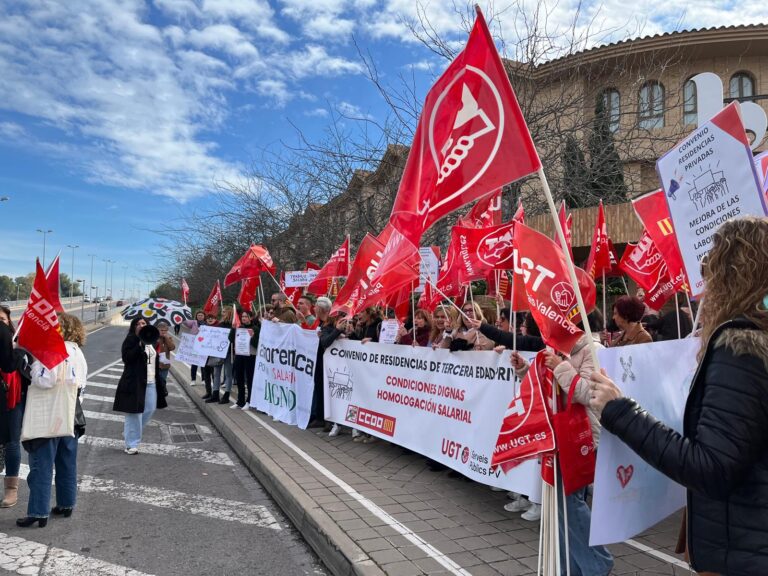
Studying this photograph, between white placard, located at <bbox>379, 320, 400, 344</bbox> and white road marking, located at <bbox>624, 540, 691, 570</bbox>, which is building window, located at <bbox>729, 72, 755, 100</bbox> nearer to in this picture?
white placard, located at <bbox>379, 320, 400, 344</bbox>

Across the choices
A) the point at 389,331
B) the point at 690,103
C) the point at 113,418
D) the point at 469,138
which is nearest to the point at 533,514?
the point at 469,138

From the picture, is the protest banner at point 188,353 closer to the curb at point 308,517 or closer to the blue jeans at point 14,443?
the curb at point 308,517

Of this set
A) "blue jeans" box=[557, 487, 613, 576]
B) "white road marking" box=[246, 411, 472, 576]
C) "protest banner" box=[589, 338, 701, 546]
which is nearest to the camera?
"protest banner" box=[589, 338, 701, 546]

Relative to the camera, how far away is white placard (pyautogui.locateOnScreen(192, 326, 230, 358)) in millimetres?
11445

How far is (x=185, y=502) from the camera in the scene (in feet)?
19.3

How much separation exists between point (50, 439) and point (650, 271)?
21.4 ft

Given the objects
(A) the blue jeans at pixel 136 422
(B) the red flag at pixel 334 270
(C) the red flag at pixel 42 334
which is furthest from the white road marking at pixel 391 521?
(B) the red flag at pixel 334 270

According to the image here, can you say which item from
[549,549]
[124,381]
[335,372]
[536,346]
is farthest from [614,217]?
[549,549]

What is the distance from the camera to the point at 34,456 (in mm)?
5016

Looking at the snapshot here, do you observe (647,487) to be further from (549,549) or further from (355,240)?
(355,240)

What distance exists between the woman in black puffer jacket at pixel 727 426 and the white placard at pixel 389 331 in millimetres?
5909

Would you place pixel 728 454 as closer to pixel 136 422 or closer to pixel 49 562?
pixel 49 562

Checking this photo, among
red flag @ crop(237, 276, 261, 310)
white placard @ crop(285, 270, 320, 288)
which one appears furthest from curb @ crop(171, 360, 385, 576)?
red flag @ crop(237, 276, 261, 310)

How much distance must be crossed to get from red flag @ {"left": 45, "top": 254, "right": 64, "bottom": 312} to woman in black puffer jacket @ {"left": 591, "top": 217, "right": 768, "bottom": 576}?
4937 millimetres
